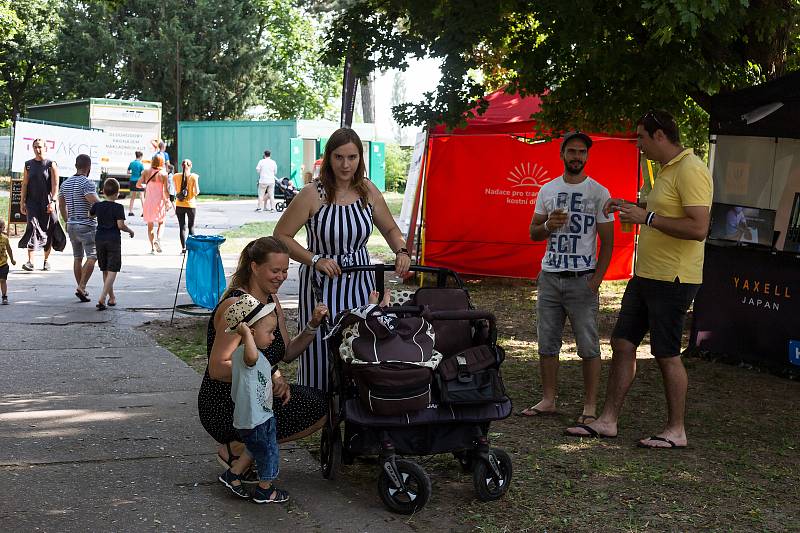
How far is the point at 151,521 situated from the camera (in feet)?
14.9

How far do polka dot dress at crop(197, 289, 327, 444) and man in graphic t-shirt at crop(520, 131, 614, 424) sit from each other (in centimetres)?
199

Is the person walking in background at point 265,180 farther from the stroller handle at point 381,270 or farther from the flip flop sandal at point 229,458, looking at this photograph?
the flip flop sandal at point 229,458

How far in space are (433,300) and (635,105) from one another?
517 centimetres

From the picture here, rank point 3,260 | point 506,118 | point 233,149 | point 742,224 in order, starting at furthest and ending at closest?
point 233,149 < point 506,118 < point 3,260 < point 742,224

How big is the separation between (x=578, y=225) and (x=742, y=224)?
2910 millimetres

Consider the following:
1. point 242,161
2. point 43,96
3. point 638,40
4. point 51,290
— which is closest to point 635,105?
point 638,40

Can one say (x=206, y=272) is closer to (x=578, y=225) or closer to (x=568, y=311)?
(x=568, y=311)

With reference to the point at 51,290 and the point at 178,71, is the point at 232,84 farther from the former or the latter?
the point at 51,290

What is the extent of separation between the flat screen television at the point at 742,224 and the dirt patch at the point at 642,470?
1184mm

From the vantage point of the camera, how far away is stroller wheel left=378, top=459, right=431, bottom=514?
15.3 ft

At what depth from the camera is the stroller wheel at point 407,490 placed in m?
4.65

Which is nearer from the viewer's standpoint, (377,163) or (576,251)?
(576,251)

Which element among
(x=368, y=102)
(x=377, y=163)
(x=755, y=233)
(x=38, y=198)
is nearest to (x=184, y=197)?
(x=38, y=198)

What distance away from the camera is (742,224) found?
28.3ft
